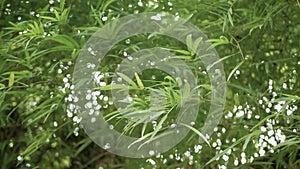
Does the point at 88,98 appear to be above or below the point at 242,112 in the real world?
above

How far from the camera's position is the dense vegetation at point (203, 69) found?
1.47 meters

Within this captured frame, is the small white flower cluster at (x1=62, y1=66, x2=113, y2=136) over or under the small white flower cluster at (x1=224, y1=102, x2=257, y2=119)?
over

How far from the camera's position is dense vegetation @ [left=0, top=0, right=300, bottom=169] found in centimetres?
147

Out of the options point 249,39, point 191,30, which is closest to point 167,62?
point 191,30

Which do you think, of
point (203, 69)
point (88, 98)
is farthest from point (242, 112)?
point (88, 98)

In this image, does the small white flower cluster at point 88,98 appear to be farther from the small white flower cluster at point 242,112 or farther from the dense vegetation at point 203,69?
the small white flower cluster at point 242,112

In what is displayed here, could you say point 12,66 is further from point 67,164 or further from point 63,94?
point 67,164

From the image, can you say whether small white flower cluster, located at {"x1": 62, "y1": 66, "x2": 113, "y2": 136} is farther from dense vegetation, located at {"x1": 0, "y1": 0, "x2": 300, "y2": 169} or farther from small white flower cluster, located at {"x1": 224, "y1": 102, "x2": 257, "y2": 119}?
small white flower cluster, located at {"x1": 224, "y1": 102, "x2": 257, "y2": 119}

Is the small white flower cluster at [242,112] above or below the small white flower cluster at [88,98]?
below

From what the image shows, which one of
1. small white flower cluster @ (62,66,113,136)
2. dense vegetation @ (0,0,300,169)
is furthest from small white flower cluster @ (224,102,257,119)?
small white flower cluster @ (62,66,113,136)

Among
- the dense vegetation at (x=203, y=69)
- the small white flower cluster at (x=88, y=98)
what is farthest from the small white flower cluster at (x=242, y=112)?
the small white flower cluster at (x=88, y=98)

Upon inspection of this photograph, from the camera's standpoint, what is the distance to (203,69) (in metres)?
1.53

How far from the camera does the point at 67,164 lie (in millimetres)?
2438

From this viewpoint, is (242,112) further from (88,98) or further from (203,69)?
(88,98)
